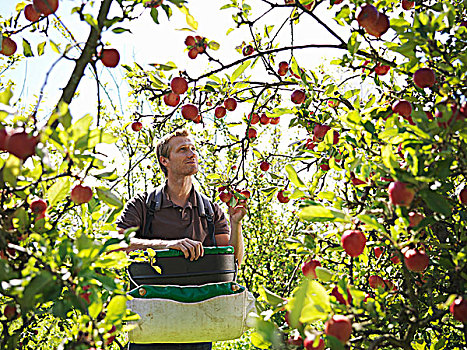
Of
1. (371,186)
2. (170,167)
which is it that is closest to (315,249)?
(371,186)

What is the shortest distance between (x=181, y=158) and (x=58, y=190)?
158cm

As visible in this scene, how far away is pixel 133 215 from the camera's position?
2.40 metres

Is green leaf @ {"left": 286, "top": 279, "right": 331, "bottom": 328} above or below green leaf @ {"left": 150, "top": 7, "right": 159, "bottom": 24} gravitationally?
below

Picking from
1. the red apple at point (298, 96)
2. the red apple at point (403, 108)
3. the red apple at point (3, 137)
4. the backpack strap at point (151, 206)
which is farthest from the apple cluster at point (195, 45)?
the backpack strap at point (151, 206)

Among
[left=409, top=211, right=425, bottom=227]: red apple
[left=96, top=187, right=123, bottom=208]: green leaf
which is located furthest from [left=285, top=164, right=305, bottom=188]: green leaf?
[left=96, top=187, right=123, bottom=208]: green leaf

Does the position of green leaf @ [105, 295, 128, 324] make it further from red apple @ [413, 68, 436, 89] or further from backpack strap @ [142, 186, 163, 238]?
backpack strap @ [142, 186, 163, 238]

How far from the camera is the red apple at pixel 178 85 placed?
1498 mm

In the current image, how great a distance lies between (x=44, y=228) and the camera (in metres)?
1.00

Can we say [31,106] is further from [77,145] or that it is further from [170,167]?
[77,145]

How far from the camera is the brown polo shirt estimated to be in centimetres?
240

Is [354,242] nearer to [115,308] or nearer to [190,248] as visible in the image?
[115,308]

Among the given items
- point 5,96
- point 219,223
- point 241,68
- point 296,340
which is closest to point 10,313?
point 5,96

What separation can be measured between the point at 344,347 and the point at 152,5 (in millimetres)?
882

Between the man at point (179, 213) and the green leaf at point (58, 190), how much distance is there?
3.71 feet
